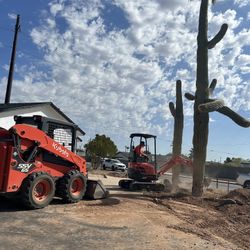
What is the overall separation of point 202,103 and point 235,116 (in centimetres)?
149

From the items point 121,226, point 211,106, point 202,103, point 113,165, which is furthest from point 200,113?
point 113,165

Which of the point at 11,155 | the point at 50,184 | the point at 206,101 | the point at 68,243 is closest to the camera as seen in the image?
the point at 68,243

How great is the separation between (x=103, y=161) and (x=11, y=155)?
4435 centimetres

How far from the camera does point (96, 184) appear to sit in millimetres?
14695

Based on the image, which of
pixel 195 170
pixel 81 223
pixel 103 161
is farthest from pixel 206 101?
pixel 103 161

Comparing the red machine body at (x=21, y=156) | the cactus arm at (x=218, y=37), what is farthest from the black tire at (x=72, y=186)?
the cactus arm at (x=218, y=37)

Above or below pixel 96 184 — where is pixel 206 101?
above

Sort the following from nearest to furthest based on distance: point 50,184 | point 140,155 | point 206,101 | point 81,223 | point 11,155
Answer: point 81,223, point 11,155, point 50,184, point 206,101, point 140,155

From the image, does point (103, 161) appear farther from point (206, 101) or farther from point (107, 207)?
point (107, 207)

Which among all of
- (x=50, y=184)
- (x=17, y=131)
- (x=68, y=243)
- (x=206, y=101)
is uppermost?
(x=206, y=101)

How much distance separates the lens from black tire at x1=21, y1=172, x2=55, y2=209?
11617 mm

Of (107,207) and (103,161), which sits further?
(103,161)

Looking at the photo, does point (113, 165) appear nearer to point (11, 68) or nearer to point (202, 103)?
point (11, 68)

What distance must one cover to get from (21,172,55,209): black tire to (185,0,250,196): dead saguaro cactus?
8.37 metres
